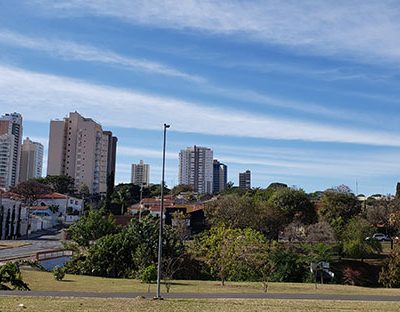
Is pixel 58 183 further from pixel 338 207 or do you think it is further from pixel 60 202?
pixel 338 207

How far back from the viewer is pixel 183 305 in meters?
21.0

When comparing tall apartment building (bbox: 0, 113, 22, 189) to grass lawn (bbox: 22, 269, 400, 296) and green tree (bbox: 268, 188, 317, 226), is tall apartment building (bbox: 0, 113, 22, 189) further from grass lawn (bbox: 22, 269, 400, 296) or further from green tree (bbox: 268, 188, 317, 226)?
grass lawn (bbox: 22, 269, 400, 296)

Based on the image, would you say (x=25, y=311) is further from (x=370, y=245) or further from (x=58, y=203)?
(x=58, y=203)

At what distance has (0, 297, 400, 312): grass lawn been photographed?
19203mm

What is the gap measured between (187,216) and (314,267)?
3379 cm

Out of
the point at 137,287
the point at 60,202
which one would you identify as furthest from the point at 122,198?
the point at 137,287

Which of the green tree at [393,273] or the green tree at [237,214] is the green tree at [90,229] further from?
the green tree at [393,273]

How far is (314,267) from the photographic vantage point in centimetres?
4566

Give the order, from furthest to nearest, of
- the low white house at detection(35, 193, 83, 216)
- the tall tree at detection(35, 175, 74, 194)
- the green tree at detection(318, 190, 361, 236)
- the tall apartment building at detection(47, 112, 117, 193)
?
the tall apartment building at detection(47, 112, 117, 193), the tall tree at detection(35, 175, 74, 194), the low white house at detection(35, 193, 83, 216), the green tree at detection(318, 190, 361, 236)

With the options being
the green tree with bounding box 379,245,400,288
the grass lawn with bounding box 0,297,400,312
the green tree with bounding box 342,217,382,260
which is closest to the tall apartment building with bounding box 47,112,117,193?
the green tree with bounding box 342,217,382,260

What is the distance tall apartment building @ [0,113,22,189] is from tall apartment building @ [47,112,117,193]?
14137 millimetres

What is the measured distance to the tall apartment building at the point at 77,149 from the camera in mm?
144625

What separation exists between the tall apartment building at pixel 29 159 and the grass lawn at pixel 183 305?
535 ft

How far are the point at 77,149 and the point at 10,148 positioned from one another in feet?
69.2
